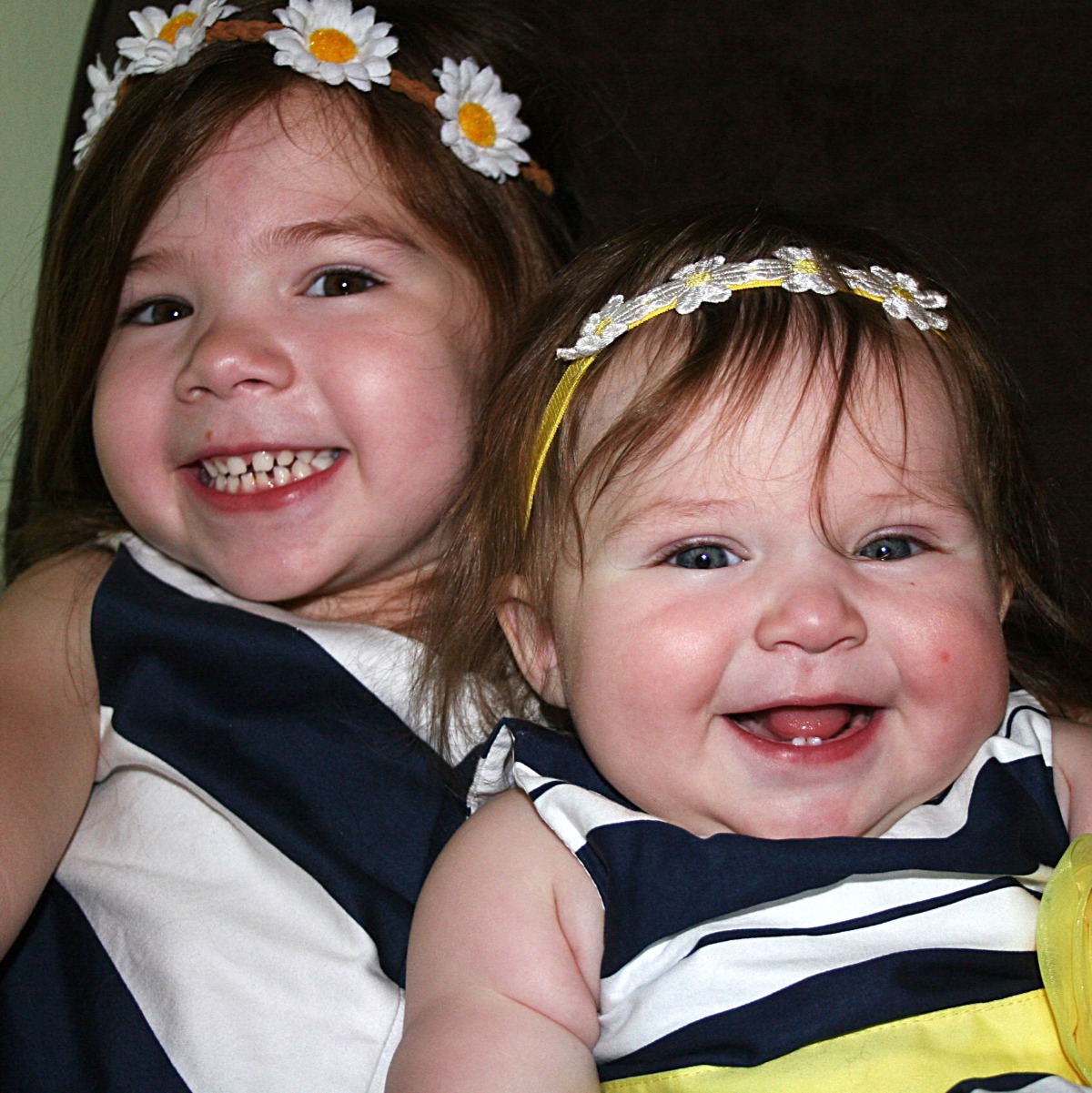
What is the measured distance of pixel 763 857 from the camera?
941 millimetres

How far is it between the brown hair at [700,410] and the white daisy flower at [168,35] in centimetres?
46

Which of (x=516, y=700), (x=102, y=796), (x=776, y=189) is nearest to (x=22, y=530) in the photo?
(x=102, y=796)

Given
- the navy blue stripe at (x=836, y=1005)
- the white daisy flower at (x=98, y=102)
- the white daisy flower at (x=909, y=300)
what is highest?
the white daisy flower at (x=98, y=102)

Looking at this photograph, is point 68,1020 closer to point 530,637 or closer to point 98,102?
point 530,637

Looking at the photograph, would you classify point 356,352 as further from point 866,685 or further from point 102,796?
point 866,685

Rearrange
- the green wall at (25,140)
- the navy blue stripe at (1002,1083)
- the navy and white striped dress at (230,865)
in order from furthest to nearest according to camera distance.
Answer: the green wall at (25,140) → the navy and white striped dress at (230,865) → the navy blue stripe at (1002,1083)

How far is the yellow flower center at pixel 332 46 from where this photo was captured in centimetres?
Result: 131

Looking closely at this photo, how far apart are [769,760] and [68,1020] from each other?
610mm

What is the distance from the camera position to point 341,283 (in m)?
1.28

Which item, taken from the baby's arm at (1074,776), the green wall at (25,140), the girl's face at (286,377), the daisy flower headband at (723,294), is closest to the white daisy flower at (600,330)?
the daisy flower headband at (723,294)

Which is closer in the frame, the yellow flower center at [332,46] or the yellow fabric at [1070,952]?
the yellow fabric at [1070,952]

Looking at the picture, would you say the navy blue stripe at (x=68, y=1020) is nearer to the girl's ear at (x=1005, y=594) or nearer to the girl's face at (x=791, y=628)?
the girl's face at (x=791, y=628)

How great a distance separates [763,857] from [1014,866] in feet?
0.62

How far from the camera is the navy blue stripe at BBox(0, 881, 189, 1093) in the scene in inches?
42.0
